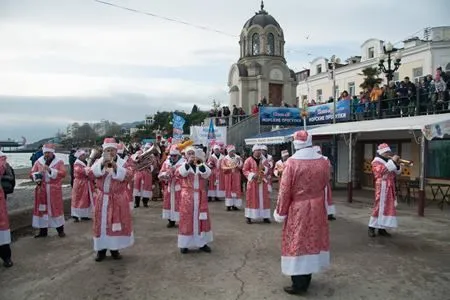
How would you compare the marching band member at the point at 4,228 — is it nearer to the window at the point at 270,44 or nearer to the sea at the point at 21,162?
the sea at the point at 21,162

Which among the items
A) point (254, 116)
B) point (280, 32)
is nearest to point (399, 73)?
point (280, 32)

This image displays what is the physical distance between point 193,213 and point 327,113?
41.6ft

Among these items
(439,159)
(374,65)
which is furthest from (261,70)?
(439,159)

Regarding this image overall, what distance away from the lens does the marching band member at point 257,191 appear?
→ 34.2ft

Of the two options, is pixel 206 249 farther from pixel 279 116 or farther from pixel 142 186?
pixel 279 116

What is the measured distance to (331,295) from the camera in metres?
5.30

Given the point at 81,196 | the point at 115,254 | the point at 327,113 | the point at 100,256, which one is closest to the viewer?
the point at 100,256

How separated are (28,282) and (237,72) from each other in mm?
27242

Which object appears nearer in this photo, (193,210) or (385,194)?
(193,210)

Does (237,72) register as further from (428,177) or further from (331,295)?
(331,295)

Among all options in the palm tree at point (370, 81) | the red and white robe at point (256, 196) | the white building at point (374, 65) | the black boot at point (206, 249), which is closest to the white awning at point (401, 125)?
the red and white robe at point (256, 196)

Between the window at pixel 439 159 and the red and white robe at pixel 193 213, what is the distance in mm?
10109

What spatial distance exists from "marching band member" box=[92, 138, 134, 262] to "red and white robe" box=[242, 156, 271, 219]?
4242 millimetres

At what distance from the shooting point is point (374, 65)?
3353 cm
